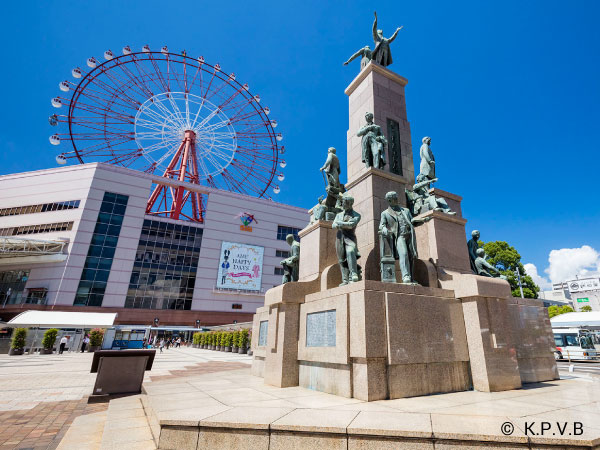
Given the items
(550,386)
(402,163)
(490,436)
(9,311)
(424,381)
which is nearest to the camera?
(490,436)

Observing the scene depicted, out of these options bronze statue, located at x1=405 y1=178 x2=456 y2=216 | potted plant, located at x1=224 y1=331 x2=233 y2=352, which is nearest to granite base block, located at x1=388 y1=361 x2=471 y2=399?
bronze statue, located at x1=405 y1=178 x2=456 y2=216

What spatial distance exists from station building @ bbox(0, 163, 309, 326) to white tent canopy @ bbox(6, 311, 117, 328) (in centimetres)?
1857

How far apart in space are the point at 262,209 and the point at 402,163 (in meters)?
49.6

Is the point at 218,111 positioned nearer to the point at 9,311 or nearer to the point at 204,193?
the point at 204,193

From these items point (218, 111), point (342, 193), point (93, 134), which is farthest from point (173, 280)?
point (342, 193)

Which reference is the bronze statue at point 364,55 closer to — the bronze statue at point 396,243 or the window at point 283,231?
the bronze statue at point 396,243

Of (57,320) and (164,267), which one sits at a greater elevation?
(164,267)

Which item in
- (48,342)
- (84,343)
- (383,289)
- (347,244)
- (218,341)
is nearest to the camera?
(383,289)

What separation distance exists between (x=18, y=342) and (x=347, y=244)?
3069cm

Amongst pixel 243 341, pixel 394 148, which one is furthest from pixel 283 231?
pixel 394 148

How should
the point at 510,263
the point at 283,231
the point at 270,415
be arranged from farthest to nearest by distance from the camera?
the point at 283,231 < the point at 510,263 < the point at 270,415

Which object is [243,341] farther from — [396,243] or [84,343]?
[396,243]

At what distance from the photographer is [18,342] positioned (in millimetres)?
25375

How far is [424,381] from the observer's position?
19.7 ft
